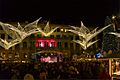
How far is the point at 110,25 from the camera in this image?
1922 cm

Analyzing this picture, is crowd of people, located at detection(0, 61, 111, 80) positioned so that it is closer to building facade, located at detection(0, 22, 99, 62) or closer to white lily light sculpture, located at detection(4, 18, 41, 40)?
white lily light sculpture, located at detection(4, 18, 41, 40)

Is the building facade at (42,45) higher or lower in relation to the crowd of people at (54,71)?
higher

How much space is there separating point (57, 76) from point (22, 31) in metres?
10.2

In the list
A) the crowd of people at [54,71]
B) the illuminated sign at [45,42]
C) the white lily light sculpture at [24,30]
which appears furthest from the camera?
the illuminated sign at [45,42]

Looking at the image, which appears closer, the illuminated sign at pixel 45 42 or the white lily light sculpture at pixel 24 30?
the white lily light sculpture at pixel 24 30

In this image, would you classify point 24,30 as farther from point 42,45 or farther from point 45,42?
point 45,42

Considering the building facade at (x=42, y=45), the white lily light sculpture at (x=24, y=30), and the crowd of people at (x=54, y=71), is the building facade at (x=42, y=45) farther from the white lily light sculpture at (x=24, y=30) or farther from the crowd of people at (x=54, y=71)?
the crowd of people at (x=54, y=71)

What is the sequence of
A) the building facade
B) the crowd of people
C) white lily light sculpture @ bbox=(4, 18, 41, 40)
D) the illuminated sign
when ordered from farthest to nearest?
the illuminated sign, the building facade, white lily light sculpture @ bbox=(4, 18, 41, 40), the crowd of people

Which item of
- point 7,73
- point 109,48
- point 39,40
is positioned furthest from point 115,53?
point 39,40

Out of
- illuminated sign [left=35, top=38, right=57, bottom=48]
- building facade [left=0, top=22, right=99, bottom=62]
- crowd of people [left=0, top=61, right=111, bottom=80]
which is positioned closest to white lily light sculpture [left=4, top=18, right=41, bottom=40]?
crowd of people [left=0, top=61, right=111, bottom=80]

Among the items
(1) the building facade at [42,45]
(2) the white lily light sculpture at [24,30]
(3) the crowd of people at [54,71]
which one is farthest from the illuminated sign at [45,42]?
(3) the crowd of people at [54,71]

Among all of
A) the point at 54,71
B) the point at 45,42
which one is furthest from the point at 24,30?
the point at 45,42

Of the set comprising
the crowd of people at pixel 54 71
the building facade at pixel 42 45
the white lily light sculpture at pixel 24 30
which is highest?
the building facade at pixel 42 45

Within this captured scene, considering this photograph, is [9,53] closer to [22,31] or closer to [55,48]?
[55,48]
